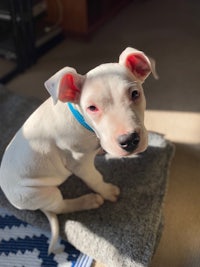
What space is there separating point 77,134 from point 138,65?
274mm

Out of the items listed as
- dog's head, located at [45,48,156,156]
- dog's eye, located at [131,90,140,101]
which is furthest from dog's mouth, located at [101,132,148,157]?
dog's eye, located at [131,90,140,101]

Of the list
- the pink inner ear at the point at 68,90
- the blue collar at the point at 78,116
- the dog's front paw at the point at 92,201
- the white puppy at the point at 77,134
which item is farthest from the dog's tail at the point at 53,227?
the pink inner ear at the point at 68,90

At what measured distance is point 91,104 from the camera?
1037 mm

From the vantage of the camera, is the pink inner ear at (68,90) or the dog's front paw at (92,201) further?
the dog's front paw at (92,201)

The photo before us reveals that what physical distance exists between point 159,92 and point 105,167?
26.7 inches

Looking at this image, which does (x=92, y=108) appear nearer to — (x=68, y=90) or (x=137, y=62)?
(x=68, y=90)

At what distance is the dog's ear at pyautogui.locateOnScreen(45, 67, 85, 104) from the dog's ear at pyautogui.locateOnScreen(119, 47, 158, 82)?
0.13 meters

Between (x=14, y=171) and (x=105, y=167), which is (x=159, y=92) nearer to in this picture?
(x=105, y=167)

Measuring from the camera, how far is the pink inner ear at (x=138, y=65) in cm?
111

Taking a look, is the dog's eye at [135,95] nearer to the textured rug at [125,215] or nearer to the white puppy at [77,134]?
the white puppy at [77,134]

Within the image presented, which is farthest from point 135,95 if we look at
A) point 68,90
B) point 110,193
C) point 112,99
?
point 110,193

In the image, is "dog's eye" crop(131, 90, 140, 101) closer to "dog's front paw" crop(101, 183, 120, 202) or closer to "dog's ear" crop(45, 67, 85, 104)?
"dog's ear" crop(45, 67, 85, 104)

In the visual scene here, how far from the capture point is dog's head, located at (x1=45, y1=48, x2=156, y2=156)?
1014mm

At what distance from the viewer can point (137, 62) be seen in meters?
1.12
